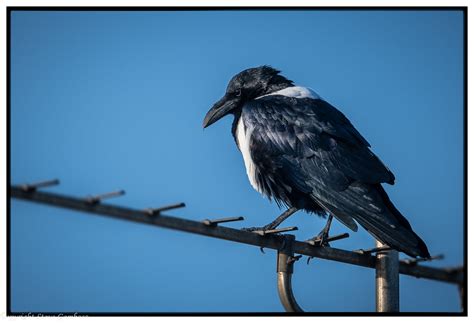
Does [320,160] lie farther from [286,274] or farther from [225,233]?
[225,233]

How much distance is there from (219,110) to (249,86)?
0.43 metres

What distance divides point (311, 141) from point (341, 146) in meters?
0.27

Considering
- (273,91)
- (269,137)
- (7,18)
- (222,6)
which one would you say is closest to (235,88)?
(273,91)

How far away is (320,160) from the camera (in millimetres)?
7688

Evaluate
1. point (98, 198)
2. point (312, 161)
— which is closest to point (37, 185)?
point (98, 198)

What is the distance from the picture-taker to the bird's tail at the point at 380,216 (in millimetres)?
6648

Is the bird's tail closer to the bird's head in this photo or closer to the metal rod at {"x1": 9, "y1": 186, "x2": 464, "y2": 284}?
the metal rod at {"x1": 9, "y1": 186, "x2": 464, "y2": 284}

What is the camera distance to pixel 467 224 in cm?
682

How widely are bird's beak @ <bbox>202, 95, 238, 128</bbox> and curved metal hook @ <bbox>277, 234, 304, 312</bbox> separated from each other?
2666 millimetres

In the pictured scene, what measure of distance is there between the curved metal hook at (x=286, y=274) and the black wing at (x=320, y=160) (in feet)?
3.06

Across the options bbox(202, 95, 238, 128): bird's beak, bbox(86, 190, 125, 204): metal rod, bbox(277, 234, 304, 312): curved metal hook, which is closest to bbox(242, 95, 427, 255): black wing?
bbox(202, 95, 238, 128): bird's beak

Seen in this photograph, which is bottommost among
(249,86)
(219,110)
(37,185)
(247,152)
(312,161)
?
(37,185)
